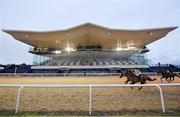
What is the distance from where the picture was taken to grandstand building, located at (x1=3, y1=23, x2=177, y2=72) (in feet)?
130

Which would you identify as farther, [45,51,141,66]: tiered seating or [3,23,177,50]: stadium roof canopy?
[45,51,141,66]: tiered seating

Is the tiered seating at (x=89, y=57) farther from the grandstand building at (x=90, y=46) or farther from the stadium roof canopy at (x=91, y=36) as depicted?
the stadium roof canopy at (x=91, y=36)

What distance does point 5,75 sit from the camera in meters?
31.9

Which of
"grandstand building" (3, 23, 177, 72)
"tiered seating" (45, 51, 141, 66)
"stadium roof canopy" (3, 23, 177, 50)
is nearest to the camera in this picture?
"grandstand building" (3, 23, 177, 72)

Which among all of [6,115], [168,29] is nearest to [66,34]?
[168,29]

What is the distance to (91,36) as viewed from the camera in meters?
42.1

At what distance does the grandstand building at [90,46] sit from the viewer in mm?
39750

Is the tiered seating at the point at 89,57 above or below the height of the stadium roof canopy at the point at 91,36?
→ below

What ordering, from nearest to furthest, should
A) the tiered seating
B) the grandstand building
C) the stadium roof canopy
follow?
the grandstand building → the stadium roof canopy → the tiered seating

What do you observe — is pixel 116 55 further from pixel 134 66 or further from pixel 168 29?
pixel 168 29

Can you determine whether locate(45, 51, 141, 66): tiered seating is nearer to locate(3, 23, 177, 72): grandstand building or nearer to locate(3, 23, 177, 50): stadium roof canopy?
locate(3, 23, 177, 72): grandstand building

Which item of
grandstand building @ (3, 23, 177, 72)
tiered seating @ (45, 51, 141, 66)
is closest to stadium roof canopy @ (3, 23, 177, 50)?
grandstand building @ (3, 23, 177, 72)

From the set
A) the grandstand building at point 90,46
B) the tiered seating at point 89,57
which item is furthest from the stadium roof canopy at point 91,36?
the tiered seating at point 89,57

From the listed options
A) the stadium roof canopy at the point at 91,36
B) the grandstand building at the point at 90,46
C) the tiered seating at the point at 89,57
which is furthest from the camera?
the tiered seating at the point at 89,57
